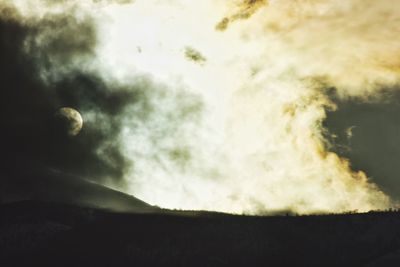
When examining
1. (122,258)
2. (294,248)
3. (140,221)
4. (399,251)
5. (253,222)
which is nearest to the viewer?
(399,251)

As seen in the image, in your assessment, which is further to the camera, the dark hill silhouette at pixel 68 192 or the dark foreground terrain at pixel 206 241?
the dark hill silhouette at pixel 68 192

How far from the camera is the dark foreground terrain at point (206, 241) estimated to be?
226 feet

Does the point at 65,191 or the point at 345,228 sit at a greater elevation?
the point at 65,191

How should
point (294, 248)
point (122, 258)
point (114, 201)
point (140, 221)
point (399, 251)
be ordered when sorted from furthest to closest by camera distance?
point (114, 201), point (140, 221), point (294, 248), point (122, 258), point (399, 251)

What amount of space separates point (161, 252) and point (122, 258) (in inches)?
267

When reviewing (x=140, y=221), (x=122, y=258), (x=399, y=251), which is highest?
(x=140, y=221)

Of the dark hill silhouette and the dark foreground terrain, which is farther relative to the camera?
the dark hill silhouette

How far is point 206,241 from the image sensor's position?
73.2 metres

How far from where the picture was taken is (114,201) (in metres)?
135

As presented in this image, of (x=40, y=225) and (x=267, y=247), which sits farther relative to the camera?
(x=40, y=225)

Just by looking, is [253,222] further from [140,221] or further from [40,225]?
[40,225]

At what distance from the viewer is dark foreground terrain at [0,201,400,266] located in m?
68.8

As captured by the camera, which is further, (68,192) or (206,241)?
(68,192)

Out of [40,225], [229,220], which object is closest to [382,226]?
[229,220]
